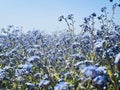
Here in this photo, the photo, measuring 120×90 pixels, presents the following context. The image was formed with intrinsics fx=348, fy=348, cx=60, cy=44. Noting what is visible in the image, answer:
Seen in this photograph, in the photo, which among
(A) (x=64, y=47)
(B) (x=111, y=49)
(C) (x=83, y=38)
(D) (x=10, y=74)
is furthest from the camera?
(A) (x=64, y=47)

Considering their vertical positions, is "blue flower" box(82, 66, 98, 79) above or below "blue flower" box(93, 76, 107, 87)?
above

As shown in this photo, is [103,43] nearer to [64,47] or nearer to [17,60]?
[17,60]

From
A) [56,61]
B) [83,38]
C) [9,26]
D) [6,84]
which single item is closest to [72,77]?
[6,84]

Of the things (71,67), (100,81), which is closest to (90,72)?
(100,81)

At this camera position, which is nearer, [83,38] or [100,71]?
[100,71]

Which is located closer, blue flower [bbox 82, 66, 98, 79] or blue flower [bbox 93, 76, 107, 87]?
blue flower [bbox 93, 76, 107, 87]

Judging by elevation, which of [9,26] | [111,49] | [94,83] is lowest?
[94,83]

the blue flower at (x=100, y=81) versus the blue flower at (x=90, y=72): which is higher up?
the blue flower at (x=90, y=72)

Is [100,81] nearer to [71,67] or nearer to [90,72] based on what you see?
[90,72]

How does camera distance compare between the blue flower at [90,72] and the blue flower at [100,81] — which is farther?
the blue flower at [90,72]

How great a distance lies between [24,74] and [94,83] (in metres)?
4.05

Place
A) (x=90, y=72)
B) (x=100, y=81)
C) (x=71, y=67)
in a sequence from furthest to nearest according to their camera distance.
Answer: (x=71, y=67), (x=90, y=72), (x=100, y=81)

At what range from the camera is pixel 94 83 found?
3.08m

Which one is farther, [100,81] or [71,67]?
[71,67]
